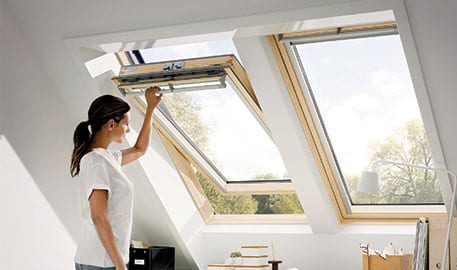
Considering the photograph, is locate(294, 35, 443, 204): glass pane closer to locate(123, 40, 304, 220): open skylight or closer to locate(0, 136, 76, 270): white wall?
locate(123, 40, 304, 220): open skylight

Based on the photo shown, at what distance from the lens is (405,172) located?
162 inches

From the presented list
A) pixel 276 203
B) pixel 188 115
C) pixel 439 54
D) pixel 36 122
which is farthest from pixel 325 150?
pixel 36 122

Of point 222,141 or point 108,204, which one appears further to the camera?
point 222,141

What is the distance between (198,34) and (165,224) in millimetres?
1788

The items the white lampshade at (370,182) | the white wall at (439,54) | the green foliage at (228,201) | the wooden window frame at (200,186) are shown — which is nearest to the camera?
the white wall at (439,54)

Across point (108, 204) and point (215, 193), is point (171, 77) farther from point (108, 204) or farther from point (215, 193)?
point (215, 193)

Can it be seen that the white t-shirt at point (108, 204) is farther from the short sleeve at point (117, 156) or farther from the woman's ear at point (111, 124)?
the short sleeve at point (117, 156)

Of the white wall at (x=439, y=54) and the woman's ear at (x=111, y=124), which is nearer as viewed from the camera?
the white wall at (x=439, y=54)

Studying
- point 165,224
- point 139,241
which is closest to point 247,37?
point 165,224

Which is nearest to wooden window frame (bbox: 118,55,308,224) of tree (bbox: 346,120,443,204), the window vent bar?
the window vent bar

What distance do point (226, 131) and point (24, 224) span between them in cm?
142

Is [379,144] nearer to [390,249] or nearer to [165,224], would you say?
[390,249]

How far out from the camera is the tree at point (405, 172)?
3.93 metres

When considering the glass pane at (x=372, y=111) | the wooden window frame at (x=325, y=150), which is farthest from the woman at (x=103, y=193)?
the glass pane at (x=372, y=111)
